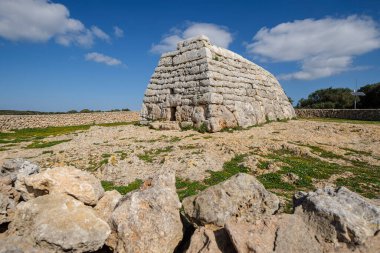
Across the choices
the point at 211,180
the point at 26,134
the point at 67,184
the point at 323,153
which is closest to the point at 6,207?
the point at 67,184

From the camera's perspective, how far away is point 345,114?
92.1 feet

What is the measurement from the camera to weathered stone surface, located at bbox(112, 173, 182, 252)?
458 centimetres

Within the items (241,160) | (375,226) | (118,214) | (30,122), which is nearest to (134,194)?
(118,214)

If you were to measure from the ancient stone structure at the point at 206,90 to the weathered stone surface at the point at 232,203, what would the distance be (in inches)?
419

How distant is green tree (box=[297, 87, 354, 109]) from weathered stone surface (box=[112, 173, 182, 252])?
48315 millimetres

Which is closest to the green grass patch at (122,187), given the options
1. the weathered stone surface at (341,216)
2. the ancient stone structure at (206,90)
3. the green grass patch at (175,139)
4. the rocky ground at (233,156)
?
the rocky ground at (233,156)

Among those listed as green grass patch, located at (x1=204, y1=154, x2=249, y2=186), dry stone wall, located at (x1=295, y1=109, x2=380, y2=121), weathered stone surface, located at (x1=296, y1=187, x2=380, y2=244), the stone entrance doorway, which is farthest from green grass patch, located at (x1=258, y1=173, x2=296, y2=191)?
dry stone wall, located at (x1=295, y1=109, x2=380, y2=121)

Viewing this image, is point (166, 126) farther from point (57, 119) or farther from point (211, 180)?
point (57, 119)

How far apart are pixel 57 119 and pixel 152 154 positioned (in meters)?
24.2

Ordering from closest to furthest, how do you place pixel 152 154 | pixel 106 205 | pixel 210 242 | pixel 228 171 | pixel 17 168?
pixel 210 242 < pixel 106 205 < pixel 17 168 < pixel 228 171 < pixel 152 154

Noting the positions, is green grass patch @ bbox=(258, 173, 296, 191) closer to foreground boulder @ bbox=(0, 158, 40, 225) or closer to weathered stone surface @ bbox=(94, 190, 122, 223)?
weathered stone surface @ bbox=(94, 190, 122, 223)

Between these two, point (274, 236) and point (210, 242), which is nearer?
→ point (274, 236)

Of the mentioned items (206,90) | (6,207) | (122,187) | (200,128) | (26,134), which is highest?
(206,90)

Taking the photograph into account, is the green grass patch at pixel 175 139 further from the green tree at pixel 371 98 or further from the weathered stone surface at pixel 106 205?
the green tree at pixel 371 98
